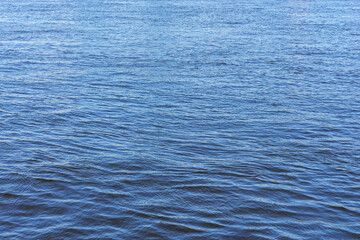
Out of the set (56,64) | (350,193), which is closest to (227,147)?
(350,193)

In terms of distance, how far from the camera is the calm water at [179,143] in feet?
35.2

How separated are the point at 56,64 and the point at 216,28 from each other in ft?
74.9

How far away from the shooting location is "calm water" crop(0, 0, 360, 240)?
10734 millimetres

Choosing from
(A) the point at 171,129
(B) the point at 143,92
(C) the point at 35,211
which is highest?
(B) the point at 143,92

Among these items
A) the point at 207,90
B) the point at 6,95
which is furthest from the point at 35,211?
the point at 207,90

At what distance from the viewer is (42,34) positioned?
136ft

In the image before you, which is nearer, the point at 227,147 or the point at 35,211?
the point at 35,211

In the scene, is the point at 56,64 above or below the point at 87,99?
above

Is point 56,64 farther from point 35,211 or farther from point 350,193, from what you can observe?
point 350,193

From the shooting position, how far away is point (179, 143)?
15.8m

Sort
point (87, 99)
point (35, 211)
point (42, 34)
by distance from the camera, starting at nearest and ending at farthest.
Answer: point (35, 211) → point (87, 99) → point (42, 34)

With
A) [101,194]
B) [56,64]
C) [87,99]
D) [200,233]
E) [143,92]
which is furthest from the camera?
[56,64]

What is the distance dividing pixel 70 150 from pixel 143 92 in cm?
838

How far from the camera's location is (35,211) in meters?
10.9
